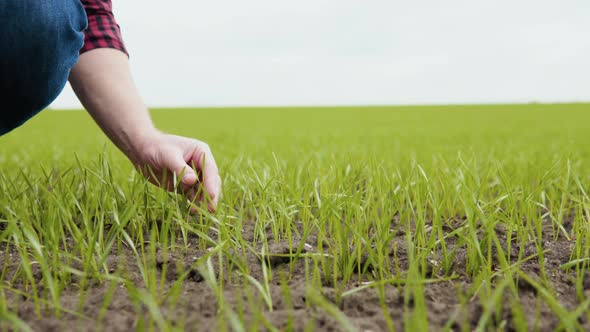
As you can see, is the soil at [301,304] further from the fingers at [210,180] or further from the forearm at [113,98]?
the forearm at [113,98]

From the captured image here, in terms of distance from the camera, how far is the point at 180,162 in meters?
1.55

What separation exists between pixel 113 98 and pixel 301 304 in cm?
101

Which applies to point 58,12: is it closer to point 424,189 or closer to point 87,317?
point 87,317

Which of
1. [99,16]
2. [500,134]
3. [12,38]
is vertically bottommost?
[500,134]

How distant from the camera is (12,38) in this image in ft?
4.54

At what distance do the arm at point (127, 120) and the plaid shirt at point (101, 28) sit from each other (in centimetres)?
3

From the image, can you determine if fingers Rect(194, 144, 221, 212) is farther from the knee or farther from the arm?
the knee

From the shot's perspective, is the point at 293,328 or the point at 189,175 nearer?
the point at 293,328

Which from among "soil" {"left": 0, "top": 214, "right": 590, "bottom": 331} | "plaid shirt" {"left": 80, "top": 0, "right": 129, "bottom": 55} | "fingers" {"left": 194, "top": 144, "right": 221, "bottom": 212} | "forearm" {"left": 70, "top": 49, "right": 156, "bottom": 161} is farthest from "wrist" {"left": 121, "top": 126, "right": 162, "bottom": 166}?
"soil" {"left": 0, "top": 214, "right": 590, "bottom": 331}

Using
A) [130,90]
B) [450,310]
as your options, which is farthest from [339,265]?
[130,90]

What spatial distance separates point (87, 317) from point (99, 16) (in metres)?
1.24

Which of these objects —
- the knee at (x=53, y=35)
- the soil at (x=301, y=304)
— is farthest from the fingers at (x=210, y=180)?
the knee at (x=53, y=35)

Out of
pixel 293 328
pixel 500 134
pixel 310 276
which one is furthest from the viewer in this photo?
pixel 500 134

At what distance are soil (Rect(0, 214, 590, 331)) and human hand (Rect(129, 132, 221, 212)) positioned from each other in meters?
0.30
